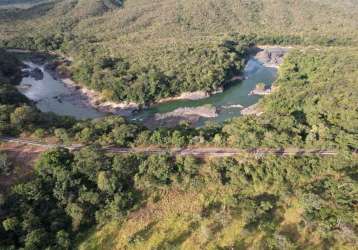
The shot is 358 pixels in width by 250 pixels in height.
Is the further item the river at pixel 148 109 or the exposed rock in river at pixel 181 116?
the river at pixel 148 109

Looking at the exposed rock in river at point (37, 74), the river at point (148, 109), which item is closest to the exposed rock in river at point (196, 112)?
the river at point (148, 109)

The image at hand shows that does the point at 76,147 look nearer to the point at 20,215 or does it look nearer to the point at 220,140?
the point at 20,215

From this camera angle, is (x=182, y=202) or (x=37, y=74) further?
(x=37, y=74)

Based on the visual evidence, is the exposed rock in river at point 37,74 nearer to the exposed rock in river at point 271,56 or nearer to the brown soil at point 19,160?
the brown soil at point 19,160

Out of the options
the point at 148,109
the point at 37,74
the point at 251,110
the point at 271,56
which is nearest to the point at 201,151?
the point at 251,110

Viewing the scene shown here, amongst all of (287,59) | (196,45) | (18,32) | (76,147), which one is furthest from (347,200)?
(18,32)

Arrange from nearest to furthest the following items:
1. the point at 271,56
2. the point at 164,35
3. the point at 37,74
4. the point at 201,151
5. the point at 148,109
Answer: the point at 201,151
the point at 148,109
the point at 37,74
the point at 271,56
the point at 164,35

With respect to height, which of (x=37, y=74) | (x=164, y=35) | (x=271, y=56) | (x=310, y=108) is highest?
(x=164, y=35)

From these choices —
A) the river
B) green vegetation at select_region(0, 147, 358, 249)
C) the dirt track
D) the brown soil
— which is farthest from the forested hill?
green vegetation at select_region(0, 147, 358, 249)

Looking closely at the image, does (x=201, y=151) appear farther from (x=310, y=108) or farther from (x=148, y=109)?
(x=148, y=109)
